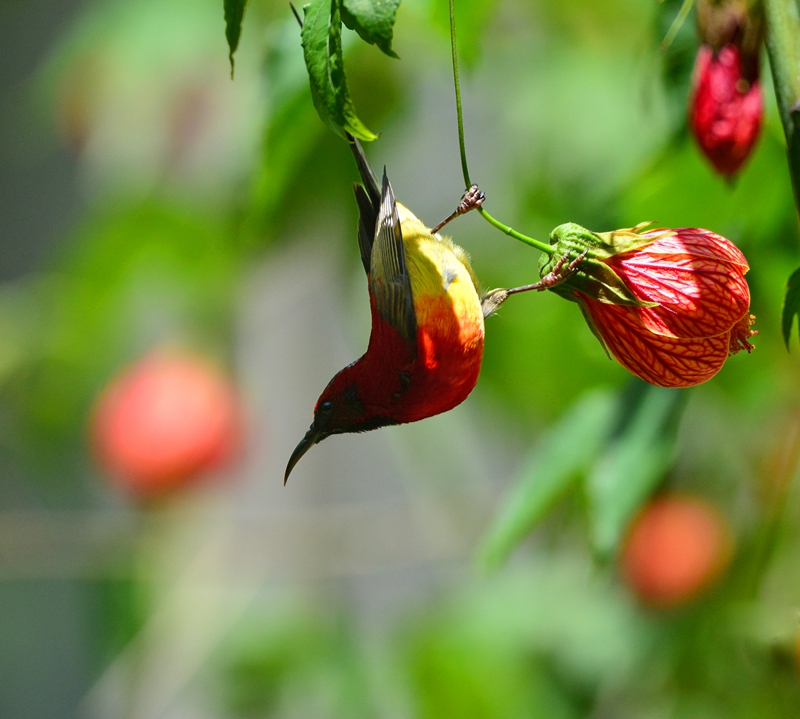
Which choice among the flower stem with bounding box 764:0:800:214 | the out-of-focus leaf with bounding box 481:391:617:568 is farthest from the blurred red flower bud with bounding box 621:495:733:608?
the flower stem with bounding box 764:0:800:214

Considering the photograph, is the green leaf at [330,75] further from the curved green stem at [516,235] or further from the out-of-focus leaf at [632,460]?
the out-of-focus leaf at [632,460]

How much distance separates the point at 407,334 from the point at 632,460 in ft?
0.67

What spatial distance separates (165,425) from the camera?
1046mm

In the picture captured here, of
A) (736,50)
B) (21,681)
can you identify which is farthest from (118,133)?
(21,681)

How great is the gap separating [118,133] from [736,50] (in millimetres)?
773

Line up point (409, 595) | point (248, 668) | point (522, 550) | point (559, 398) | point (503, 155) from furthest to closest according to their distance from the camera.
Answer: point (409, 595), point (522, 550), point (248, 668), point (503, 155), point (559, 398)

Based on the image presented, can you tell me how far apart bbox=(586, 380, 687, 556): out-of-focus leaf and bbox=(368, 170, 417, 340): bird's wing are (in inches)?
7.6

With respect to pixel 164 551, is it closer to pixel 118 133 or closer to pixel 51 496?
pixel 118 133

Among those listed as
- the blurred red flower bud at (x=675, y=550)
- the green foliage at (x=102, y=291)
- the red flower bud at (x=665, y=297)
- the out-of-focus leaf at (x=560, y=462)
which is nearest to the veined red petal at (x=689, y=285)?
the red flower bud at (x=665, y=297)

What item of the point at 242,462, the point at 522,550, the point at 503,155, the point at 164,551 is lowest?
the point at 522,550

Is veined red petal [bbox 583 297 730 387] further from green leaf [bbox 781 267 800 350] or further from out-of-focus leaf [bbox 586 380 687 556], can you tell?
out-of-focus leaf [bbox 586 380 687 556]

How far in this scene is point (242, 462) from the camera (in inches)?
47.3

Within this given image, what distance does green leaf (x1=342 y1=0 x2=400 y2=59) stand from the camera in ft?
0.96

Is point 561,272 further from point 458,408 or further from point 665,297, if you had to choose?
point 458,408
